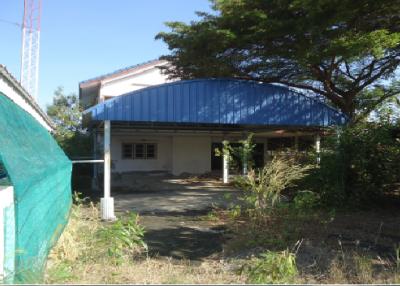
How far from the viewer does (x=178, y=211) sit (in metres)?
11.5

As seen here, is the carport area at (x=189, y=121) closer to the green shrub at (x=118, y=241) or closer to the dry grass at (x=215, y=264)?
the dry grass at (x=215, y=264)

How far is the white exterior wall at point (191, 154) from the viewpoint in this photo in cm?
2450

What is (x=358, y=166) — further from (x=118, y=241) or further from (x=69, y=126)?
(x=69, y=126)

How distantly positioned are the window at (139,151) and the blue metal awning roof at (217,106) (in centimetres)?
1158

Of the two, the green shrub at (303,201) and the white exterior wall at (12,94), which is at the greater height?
the white exterior wall at (12,94)

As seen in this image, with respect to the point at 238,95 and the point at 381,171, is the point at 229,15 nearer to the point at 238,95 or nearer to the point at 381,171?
the point at 238,95

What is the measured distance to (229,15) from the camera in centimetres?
1359

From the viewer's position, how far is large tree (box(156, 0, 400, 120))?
37.8 feet

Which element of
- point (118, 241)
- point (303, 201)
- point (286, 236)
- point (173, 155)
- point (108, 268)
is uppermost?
point (173, 155)

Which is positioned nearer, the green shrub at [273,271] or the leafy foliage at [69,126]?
the green shrub at [273,271]

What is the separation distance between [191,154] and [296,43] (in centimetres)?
1280

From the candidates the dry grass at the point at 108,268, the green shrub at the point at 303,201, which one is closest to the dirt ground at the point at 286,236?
the green shrub at the point at 303,201

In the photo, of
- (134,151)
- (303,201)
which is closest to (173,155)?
(134,151)

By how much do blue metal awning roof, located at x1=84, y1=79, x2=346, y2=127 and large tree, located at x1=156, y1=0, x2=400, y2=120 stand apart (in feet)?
4.77
